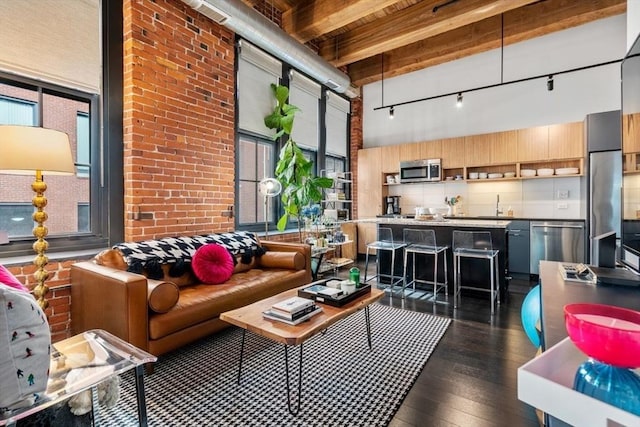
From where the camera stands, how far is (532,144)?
475 cm

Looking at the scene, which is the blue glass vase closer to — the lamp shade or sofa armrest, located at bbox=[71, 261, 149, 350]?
sofa armrest, located at bbox=[71, 261, 149, 350]

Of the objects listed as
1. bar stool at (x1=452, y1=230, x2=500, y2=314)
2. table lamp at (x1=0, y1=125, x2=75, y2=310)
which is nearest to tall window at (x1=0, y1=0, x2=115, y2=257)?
table lamp at (x1=0, y1=125, x2=75, y2=310)

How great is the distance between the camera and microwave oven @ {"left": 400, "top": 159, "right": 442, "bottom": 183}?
18.4 feet

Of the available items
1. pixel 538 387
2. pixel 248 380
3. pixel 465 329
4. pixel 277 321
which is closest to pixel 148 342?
pixel 248 380

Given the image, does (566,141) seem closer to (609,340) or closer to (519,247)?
(519,247)

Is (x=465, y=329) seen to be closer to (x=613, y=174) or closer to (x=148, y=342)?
(x=148, y=342)

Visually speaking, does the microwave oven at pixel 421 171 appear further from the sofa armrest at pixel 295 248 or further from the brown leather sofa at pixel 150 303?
the brown leather sofa at pixel 150 303

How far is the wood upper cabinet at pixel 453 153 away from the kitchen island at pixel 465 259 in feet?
5.53

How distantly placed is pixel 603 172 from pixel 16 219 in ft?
21.2

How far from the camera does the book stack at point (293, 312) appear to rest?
1.87 m

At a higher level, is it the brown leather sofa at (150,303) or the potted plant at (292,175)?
the potted plant at (292,175)

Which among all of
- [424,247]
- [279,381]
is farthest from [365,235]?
[279,381]

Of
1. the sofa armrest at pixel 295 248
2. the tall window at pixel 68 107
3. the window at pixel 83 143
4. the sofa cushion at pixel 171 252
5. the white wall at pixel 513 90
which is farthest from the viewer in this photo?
the white wall at pixel 513 90

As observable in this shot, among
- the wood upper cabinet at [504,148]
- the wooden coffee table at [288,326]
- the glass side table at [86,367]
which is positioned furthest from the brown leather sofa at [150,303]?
the wood upper cabinet at [504,148]
